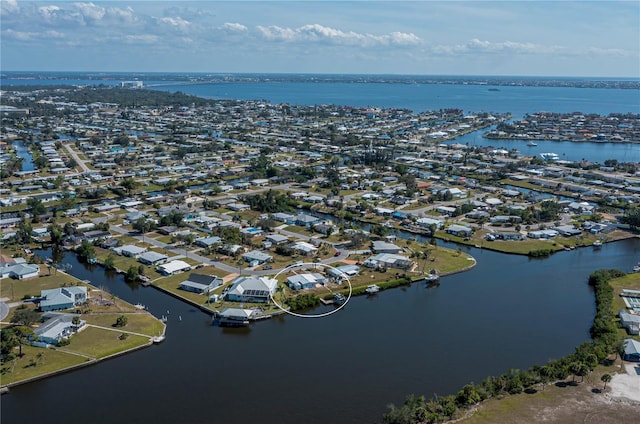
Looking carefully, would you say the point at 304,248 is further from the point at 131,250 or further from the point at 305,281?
the point at 131,250

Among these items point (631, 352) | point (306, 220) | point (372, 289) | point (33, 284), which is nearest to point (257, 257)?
point (372, 289)

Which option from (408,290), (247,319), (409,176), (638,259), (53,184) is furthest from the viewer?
(409,176)

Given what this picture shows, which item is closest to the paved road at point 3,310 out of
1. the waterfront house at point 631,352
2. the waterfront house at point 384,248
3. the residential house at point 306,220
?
the residential house at point 306,220

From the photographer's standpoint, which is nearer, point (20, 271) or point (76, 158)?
point (20, 271)

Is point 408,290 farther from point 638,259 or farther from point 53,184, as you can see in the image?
point 53,184

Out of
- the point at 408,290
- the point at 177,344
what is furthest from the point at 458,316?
the point at 177,344
